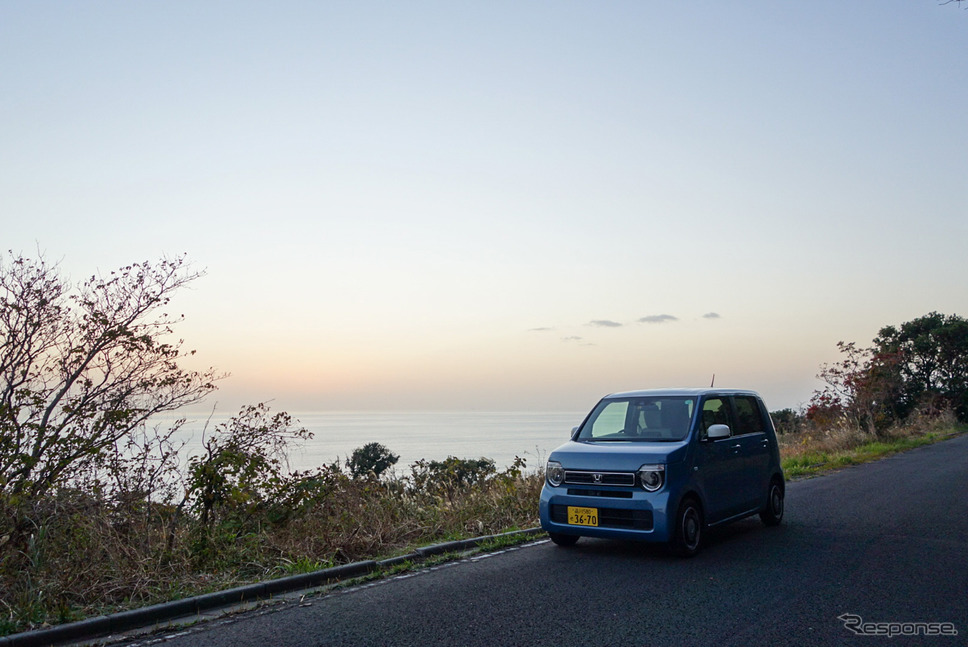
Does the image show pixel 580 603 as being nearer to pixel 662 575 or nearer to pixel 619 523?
pixel 662 575

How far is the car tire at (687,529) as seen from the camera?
8031 millimetres

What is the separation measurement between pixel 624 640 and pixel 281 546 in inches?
170

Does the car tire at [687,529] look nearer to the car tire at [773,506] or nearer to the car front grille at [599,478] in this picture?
the car front grille at [599,478]

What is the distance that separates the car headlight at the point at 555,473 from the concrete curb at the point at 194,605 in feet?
4.85

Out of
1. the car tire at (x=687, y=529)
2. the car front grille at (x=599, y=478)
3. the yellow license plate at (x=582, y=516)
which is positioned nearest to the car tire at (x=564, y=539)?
the yellow license plate at (x=582, y=516)

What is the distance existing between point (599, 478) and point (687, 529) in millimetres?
1120

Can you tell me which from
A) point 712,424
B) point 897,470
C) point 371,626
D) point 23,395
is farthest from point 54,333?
point 897,470

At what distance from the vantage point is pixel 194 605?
6383mm

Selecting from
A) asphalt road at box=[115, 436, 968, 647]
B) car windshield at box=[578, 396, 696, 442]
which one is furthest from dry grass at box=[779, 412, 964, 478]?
car windshield at box=[578, 396, 696, 442]

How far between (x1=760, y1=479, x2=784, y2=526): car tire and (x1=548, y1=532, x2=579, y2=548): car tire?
310 centimetres

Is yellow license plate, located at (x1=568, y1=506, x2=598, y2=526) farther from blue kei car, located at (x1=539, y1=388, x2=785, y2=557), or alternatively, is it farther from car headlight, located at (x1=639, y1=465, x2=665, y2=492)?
car headlight, located at (x1=639, y1=465, x2=665, y2=492)

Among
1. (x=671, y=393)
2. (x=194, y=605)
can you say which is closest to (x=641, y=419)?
(x=671, y=393)

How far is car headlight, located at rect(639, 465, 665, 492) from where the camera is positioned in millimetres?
8016

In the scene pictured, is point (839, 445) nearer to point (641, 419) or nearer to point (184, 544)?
point (641, 419)
